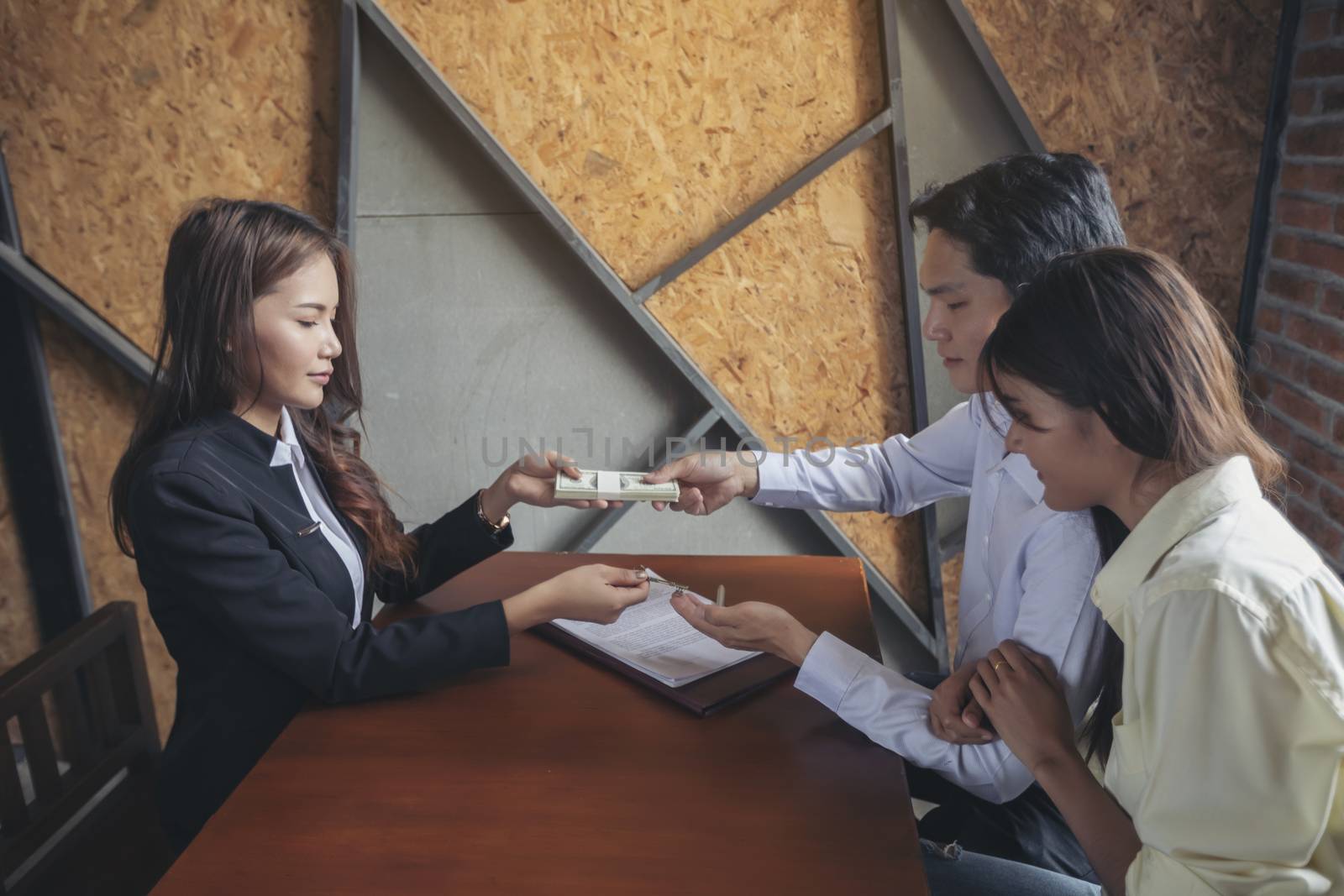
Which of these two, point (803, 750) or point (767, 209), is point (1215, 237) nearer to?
point (767, 209)

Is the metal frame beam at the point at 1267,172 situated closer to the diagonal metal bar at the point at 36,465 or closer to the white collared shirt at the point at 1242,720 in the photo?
the white collared shirt at the point at 1242,720

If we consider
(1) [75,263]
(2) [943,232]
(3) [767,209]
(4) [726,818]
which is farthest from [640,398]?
(4) [726,818]

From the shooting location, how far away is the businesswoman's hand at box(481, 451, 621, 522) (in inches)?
78.2

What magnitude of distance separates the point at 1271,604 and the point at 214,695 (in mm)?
1417

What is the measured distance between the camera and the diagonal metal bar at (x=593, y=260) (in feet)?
8.89

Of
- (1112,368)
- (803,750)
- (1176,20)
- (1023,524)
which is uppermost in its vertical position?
(1176,20)

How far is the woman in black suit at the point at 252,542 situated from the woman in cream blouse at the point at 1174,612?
0.69m

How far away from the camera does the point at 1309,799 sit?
3.30 feet

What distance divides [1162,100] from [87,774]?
9.33ft

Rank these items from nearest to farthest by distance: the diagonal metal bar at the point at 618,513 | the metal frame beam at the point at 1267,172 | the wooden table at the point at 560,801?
the wooden table at the point at 560,801, the metal frame beam at the point at 1267,172, the diagonal metal bar at the point at 618,513

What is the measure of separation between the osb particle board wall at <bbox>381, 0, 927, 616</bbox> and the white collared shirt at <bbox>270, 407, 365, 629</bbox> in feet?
4.11

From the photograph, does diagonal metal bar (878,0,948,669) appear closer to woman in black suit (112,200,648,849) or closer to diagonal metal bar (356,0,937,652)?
diagonal metal bar (356,0,937,652)

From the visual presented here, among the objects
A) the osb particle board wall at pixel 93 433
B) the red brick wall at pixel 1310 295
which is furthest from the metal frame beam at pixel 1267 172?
the osb particle board wall at pixel 93 433

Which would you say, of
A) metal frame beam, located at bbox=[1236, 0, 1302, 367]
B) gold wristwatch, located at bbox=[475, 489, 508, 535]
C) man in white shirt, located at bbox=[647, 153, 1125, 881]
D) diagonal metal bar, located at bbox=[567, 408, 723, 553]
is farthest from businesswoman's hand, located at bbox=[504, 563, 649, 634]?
metal frame beam, located at bbox=[1236, 0, 1302, 367]
